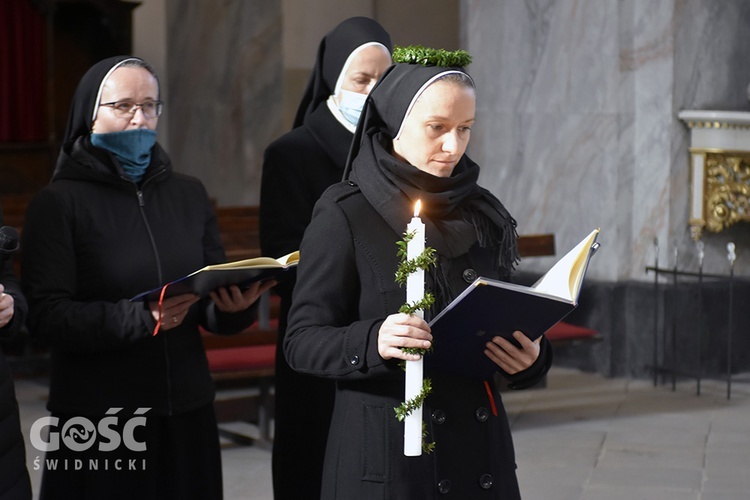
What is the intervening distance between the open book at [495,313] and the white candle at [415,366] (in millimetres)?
90

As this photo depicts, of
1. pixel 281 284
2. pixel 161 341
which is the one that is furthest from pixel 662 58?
pixel 161 341

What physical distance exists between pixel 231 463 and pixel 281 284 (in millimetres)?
2528

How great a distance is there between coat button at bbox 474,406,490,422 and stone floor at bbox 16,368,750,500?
2.91 meters

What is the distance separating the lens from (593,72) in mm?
8484

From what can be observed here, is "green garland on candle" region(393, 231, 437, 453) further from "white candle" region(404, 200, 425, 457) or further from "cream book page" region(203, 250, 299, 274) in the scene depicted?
"cream book page" region(203, 250, 299, 274)

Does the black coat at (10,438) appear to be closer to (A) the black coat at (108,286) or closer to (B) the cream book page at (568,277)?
(A) the black coat at (108,286)

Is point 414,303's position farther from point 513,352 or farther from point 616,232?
point 616,232

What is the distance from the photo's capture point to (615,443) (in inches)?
253

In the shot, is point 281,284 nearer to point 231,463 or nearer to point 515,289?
point 515,289

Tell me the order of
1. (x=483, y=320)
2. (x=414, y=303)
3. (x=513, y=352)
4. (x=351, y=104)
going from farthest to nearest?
1. (x=351, y=104)
2. (x=513, y=352)
3. (x=483, y=320)
4. (x=414, y=303)

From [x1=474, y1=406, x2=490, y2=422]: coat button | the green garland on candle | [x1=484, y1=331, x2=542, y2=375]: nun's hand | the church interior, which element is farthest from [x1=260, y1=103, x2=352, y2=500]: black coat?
the church interior

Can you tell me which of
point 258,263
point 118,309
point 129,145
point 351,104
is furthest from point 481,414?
point 351,104

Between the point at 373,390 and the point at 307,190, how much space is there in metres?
1.30

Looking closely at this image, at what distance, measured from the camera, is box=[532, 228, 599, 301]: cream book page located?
2.43 metres
